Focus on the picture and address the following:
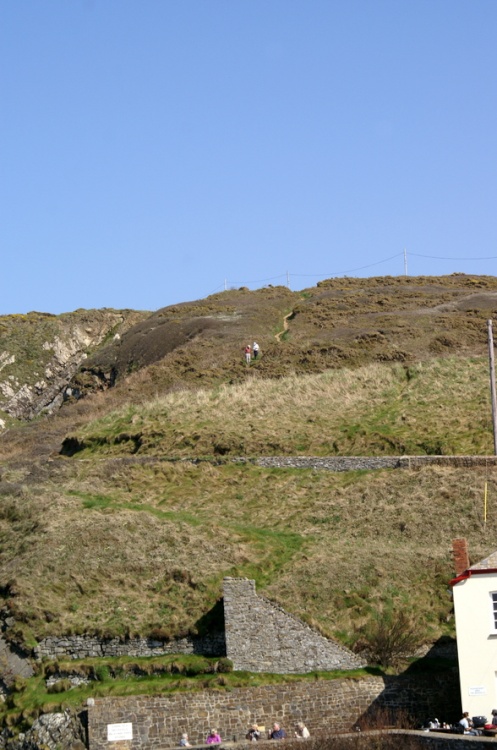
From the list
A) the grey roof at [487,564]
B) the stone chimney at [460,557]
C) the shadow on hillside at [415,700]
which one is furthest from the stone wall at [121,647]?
the grey roof at [487,564]

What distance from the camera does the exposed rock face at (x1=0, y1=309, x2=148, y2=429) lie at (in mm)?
93562

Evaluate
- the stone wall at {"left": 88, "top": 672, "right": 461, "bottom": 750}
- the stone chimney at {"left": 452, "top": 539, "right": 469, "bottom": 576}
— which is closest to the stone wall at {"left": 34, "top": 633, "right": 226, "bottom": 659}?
the stone wall at {"left": 88, "top": 672, "right": 461, "bottom": 750}

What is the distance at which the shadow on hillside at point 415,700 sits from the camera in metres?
33.7

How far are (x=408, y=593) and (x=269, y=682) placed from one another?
637cm

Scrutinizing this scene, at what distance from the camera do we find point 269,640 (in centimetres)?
3600

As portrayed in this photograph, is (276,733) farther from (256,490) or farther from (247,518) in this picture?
(256,490)

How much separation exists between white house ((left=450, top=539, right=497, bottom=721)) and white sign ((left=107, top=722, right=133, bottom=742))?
957 centimetres

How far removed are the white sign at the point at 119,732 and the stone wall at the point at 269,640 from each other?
159 inches

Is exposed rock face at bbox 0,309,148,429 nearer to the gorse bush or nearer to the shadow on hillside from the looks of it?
the gorse bush

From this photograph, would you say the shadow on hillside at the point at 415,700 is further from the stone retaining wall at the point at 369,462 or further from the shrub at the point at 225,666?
the stone retaining wall at the point at 369,462

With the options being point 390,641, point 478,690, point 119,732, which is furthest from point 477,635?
point 119,732

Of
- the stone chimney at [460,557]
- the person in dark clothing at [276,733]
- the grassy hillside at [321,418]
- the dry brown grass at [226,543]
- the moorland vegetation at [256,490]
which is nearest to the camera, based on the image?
the person in dark clothing at [276,733]

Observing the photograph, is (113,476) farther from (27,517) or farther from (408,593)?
(408,593)

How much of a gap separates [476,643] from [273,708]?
6.28 meters
